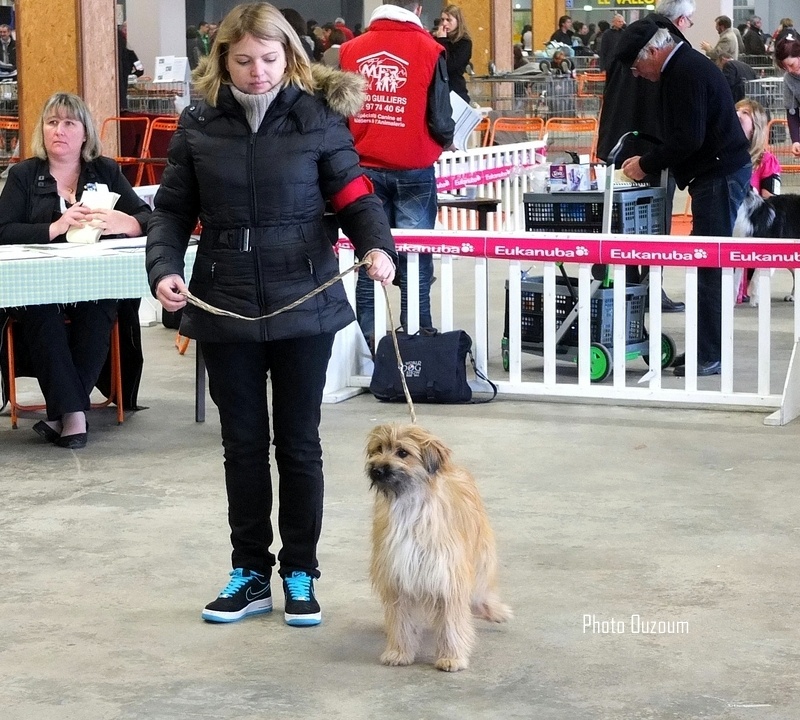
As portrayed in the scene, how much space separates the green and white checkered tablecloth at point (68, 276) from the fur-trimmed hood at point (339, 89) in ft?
7.00

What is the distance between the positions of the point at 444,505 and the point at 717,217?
13.2 feet

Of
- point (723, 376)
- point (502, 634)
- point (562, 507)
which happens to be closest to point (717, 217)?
point (723, 376)

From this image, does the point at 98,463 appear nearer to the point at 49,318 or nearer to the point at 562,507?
the point at 49,318

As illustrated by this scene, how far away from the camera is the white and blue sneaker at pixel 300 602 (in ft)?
11.5

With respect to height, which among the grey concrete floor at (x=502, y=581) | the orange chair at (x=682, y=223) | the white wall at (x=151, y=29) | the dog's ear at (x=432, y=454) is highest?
the white wall at (x=151, y=29)

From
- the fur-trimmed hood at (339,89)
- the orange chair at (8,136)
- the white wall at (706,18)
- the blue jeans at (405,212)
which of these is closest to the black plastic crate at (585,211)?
the blue jeans at (405,212)

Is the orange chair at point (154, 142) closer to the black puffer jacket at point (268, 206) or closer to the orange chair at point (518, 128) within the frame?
the orange chair at point (518, 128)

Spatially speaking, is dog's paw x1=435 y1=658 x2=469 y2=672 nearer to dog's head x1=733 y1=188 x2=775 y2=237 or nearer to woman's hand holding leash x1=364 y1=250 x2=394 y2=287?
woman's hand holding leash x1=364 y1=250 x2=394 y2=287

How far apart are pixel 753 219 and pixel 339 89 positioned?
4.83 m

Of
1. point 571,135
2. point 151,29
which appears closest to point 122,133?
point 571,135

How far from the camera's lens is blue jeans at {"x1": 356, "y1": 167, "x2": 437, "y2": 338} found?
6.68 m

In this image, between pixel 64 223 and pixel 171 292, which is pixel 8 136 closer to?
pixel 64 223

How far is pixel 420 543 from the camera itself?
309 centimetres

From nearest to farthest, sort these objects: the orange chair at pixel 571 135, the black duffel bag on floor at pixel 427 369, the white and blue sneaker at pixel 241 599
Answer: the white and blue sneaker at pixel 241 599 → the black duffel bag on floor at pixel 427 369 → the orange chair at pixel 571 135
